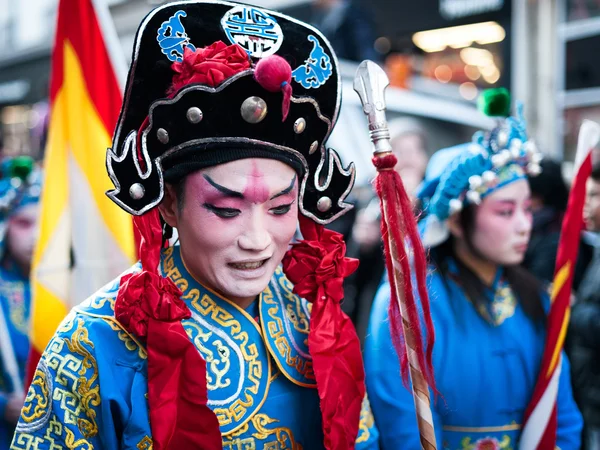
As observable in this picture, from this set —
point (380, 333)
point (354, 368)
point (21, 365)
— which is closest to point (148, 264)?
point (354, 368)

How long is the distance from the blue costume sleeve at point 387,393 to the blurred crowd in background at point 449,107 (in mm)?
1160

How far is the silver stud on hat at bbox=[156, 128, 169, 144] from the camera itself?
1740 mm

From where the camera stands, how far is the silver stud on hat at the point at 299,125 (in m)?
1.82

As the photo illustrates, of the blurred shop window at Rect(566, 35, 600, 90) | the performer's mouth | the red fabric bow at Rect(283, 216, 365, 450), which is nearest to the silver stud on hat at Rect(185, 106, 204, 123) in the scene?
the performer's mouth

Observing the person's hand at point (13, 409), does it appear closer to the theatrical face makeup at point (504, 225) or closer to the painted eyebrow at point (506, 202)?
the theatrical face makeup at point (504, 225)

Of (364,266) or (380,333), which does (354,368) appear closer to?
(380,333)

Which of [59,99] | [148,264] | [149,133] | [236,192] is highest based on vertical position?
[59,99]

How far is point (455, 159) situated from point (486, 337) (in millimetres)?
753

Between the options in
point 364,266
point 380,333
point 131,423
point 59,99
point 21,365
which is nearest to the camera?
point 131,423

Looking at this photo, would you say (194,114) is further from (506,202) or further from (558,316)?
(558,316)

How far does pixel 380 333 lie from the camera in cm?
264

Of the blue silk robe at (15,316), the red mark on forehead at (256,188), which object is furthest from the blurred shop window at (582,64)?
the red mark on forehead at (256,188)

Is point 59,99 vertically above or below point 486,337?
above

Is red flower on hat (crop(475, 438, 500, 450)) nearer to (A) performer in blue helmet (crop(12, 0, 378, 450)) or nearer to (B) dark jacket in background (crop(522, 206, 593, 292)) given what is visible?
(A) performer in blue helmet (crop(12, 0, 378, 450))
